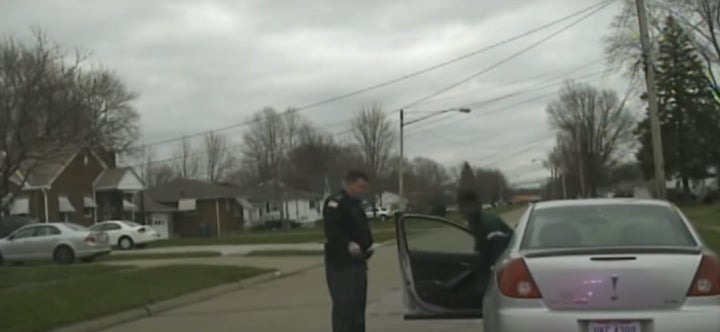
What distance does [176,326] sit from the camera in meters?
12.3

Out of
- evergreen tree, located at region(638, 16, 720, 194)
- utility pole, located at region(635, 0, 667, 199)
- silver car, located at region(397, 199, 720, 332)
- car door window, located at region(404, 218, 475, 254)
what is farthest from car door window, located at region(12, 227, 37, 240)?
evergreen tree, located at region(638, 16, 720, 194)

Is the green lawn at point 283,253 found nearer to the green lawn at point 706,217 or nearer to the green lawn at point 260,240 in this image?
the green lawn at point 260,240

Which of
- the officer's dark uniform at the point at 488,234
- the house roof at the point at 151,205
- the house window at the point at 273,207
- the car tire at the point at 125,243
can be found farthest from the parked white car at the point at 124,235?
the house window at the point at 273,207

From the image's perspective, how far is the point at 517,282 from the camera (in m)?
6.20

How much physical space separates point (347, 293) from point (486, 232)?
1.59 meters

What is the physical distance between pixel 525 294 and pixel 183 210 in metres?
72.4

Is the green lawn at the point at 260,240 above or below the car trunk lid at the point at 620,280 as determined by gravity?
below

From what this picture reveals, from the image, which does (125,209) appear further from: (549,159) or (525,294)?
(549,159)

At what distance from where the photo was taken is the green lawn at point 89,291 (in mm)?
12328

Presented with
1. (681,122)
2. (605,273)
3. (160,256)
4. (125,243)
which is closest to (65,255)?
(160,256)

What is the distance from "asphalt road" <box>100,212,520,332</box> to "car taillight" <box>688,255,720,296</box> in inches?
129

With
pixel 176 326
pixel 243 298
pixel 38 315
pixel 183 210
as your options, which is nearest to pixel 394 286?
pixel 243 298

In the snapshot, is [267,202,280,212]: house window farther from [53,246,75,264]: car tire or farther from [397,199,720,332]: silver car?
[397,199,720,332]: silver car

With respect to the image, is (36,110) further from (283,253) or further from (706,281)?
(706,281)
